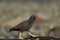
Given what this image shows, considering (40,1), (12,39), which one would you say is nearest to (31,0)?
(40,1)

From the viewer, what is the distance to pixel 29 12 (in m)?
1.67

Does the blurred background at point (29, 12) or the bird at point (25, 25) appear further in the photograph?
the blurred background at point (29, 12)

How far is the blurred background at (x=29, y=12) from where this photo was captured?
164 cm

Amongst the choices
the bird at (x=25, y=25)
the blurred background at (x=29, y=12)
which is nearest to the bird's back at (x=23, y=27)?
the bird at (x=25, y=25)

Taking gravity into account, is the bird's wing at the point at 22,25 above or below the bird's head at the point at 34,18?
below

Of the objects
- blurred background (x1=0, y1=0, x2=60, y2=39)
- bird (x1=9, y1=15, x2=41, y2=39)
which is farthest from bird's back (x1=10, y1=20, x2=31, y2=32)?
blurred background (x1=0, y1=0, x2=60, y2=39)

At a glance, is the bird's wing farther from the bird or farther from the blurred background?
the blurred background

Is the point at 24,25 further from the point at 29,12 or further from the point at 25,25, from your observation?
the point at 29,12

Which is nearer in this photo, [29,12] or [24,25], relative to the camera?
[24,25]

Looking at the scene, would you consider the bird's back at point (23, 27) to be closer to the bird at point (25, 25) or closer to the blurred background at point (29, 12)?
the bird at point (25, 25)

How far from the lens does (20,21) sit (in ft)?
5.35

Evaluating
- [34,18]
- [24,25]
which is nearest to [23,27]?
[24,25]

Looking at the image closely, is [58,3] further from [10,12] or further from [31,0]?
[10,12]

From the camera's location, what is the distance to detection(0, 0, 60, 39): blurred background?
1637 millimetres
